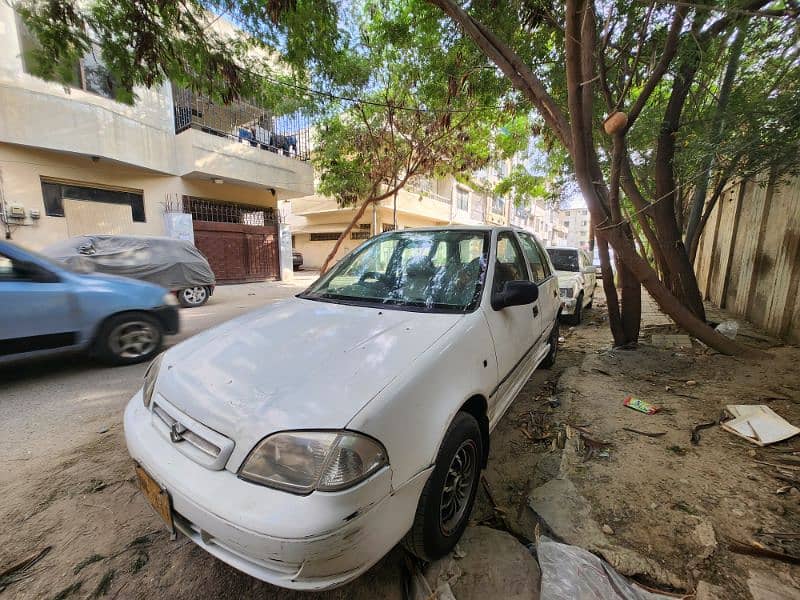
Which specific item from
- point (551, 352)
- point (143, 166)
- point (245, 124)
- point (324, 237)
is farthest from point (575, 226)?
point (551, 352)

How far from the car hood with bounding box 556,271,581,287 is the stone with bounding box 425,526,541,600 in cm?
561

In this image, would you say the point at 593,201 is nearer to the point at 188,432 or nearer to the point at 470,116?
the point at 188,432

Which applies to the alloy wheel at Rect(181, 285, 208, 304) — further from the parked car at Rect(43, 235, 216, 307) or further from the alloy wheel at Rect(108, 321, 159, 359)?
the alloy wheel at Rect(108, 321, 159, 359)

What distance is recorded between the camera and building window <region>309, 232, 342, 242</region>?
22938 mm

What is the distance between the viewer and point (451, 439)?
5.36 feet

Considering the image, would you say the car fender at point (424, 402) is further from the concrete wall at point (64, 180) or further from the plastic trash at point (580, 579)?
the concrete wall at point (64, 180)

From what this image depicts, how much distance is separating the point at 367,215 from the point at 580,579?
20093 mm

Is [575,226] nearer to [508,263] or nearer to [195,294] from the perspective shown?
[195,294]

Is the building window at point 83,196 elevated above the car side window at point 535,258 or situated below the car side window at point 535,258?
above

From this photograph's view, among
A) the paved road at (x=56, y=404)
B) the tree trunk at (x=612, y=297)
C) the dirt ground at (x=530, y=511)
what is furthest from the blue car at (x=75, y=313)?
the tree trunk at (x=612, y=297)

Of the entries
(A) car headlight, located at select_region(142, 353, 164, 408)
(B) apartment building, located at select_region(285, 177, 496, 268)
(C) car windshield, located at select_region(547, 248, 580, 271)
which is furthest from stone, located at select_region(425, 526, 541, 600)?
(B) apartment building, located at select_region(285, 177, 496, 268)

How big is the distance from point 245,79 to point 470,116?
611 cm

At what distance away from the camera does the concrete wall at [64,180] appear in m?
8.73

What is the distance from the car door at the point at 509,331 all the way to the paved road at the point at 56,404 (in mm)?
3263
